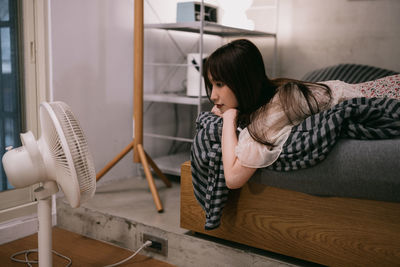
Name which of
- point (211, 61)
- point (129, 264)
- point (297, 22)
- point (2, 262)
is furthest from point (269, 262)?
point (297, 22)

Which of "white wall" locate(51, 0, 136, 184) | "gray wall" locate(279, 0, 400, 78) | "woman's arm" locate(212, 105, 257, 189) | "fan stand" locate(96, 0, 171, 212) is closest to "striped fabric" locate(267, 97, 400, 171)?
"woman's arm" locate(212, 105, 257, 189)

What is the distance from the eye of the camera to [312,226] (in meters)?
1.26

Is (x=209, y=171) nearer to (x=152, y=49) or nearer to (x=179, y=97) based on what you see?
(x=179, y=97)

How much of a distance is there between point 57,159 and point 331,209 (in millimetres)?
813

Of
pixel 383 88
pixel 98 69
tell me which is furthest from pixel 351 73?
pixel 98 69

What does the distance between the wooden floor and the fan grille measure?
1.80 feet

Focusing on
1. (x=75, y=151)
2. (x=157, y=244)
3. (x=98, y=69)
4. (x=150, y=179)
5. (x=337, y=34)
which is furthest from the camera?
Result: (x=337, y=34)

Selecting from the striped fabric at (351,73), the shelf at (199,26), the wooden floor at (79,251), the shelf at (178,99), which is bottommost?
the wooden floor at (79,251)

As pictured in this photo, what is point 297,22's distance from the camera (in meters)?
2.67

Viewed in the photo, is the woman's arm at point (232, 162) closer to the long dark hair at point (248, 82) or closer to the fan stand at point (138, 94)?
the long dark hair at point (248, 82)

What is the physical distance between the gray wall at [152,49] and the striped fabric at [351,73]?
0.22 m

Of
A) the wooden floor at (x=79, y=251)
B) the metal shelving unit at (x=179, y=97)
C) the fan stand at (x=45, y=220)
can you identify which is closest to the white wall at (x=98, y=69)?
the metal shelving unit at (x=179, y=97)

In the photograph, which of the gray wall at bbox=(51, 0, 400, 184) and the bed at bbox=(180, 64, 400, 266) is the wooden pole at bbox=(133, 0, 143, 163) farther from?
the bed at bbox=(180, 64, 400, 266)

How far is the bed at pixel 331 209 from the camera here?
44.8 inches
